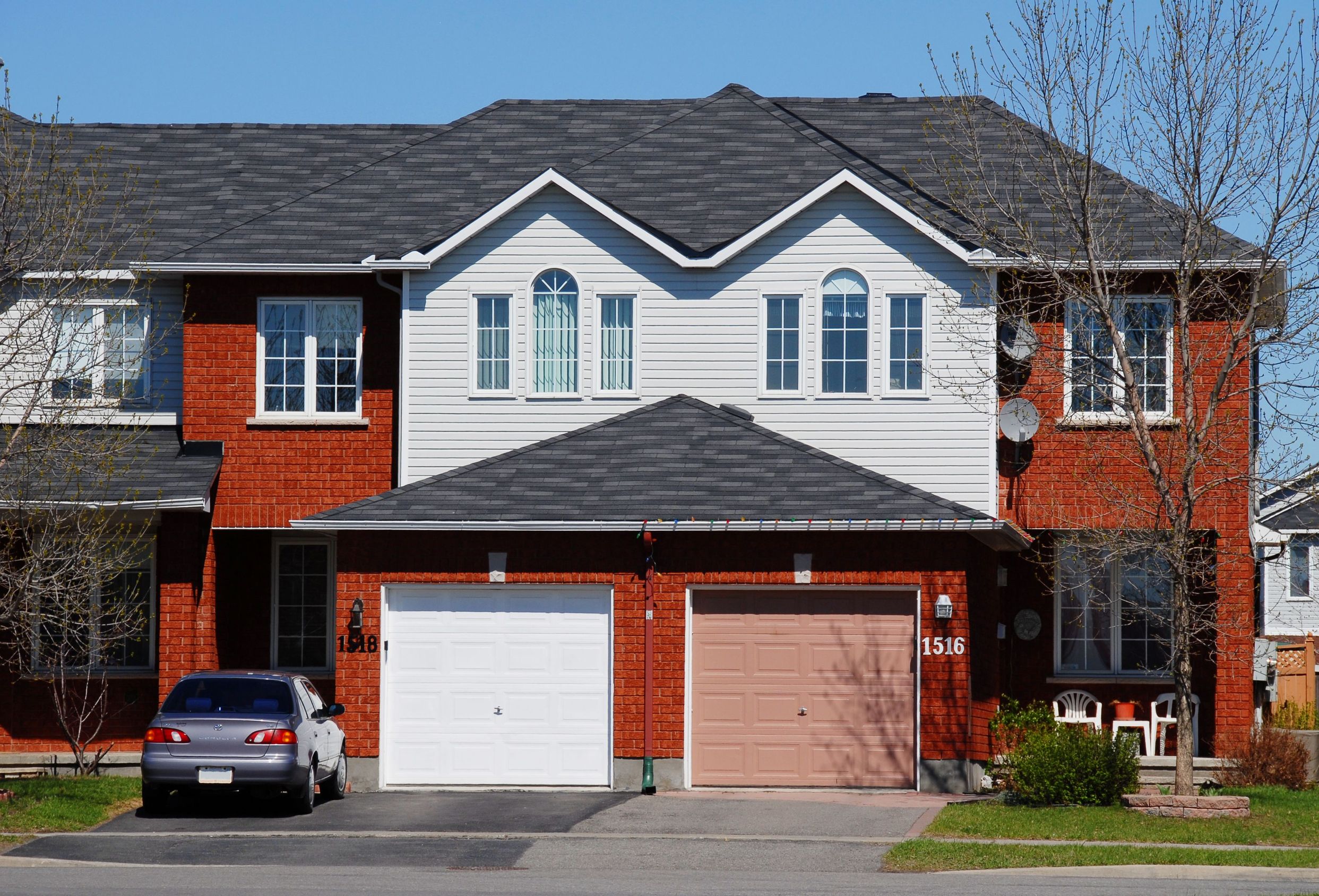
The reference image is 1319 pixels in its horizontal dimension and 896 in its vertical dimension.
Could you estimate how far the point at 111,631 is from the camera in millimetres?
23859

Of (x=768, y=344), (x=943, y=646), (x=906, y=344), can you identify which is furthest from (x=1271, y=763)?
(x=768, y=344)

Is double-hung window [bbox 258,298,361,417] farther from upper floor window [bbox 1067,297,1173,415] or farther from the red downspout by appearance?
upper floor window [bbox 1067,297,1173,415]

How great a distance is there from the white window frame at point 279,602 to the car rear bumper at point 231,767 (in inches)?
259

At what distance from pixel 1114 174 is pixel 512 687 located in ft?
36.3

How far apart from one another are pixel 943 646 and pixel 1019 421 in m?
3.54

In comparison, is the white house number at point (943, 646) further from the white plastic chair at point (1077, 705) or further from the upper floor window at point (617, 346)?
the upper floor window at point (617, 346)

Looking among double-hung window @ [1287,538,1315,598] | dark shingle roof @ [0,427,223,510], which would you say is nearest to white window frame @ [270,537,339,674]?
dark shingle roof @ [0,427,223,510]

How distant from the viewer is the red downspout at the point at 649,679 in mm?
20234

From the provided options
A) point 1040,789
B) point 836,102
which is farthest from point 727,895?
point 836,102

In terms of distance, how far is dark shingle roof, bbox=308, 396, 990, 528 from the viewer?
806 inches

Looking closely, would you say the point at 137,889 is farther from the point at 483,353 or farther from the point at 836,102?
the point at 836,102

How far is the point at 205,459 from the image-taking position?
23109mm

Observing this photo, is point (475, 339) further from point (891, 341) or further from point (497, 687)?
point (891, 341)

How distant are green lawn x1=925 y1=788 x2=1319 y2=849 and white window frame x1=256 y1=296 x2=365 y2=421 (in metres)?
10.2
